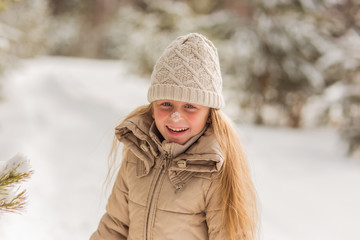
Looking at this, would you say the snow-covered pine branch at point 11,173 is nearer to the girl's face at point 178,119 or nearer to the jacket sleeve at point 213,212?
the girl's face at point 178,119

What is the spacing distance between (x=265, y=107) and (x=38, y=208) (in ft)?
20.6

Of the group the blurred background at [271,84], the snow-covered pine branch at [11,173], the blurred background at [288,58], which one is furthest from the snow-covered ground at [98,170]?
the blurred background at [288,58]

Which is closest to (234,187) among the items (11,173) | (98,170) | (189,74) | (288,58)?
(189,74)

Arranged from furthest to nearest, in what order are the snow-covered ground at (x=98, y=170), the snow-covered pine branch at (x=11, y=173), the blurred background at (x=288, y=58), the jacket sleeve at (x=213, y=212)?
the blurred background at (x=288, y=58) < the snow-covered ground at (x=98, y=170) < the jacket sleeve at (x=213, y=212) < the snow-covered pine branch at (x=11, y=173)

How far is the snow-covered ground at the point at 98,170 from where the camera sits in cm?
333

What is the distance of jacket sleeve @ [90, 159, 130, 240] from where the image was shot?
65.2 inches

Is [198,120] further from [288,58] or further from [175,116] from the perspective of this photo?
[288,58]

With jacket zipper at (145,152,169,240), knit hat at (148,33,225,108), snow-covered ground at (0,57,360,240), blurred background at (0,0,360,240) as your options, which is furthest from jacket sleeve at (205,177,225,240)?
blurred background at (0,0,360,240)

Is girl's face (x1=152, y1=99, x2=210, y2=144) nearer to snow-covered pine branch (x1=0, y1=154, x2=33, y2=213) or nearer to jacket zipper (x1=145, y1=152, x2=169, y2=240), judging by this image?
jacket zipper (x1=145, y1=152, x2=169, y2=240)

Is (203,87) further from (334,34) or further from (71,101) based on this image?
(334,34)

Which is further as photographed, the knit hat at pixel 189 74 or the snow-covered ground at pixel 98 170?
the snow-covered ground at pixel 98 170

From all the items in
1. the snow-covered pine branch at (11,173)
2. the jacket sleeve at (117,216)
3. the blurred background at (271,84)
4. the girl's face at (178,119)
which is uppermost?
the blurred background at (271,84)

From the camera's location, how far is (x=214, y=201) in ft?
4.74

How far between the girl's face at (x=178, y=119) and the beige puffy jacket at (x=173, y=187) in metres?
0.04
